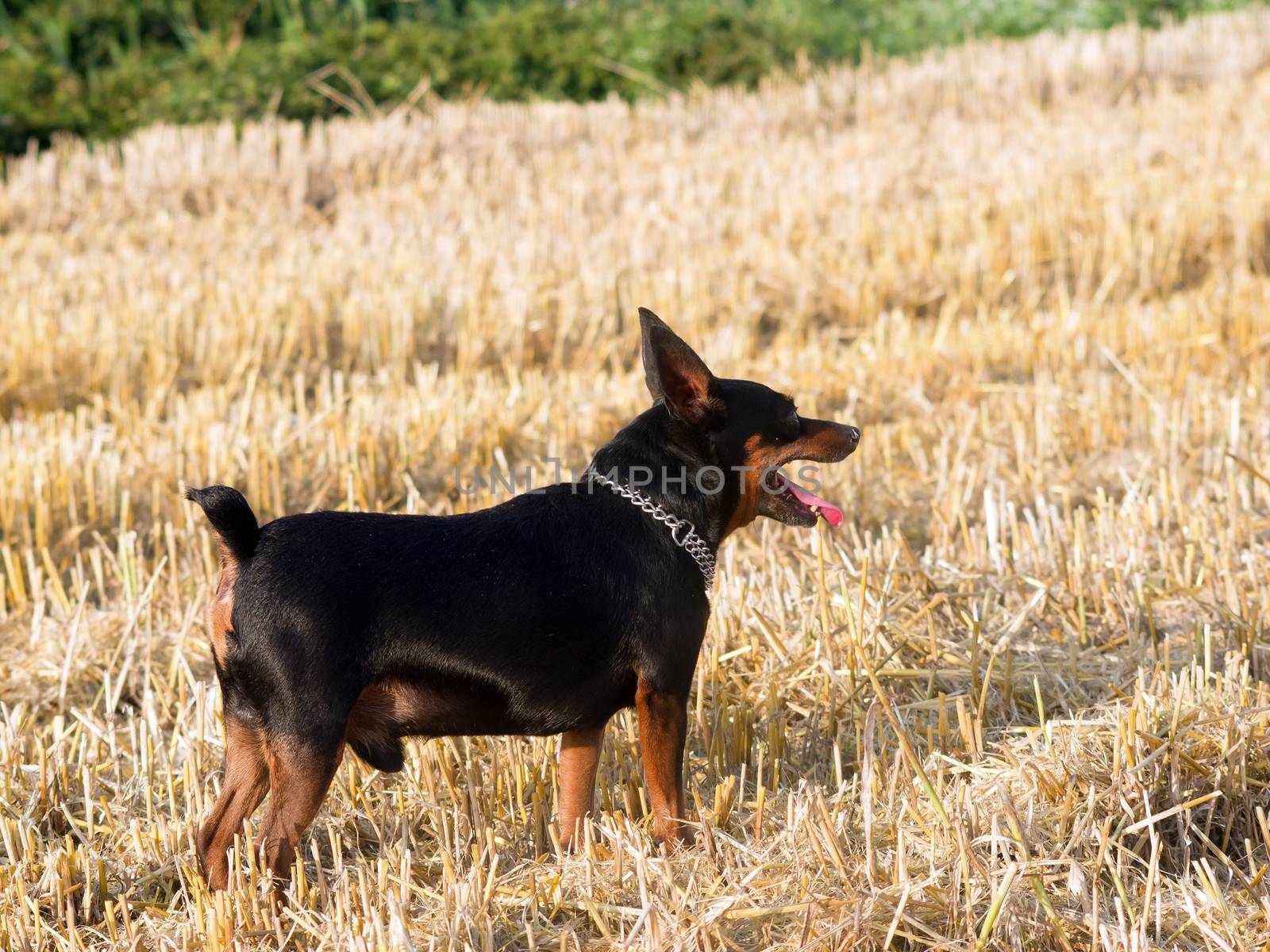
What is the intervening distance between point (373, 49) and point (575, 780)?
1113cm

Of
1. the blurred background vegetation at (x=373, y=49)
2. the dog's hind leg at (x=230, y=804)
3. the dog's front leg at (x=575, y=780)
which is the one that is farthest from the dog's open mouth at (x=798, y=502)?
the blurred background vegetation at (x=373, y=49)

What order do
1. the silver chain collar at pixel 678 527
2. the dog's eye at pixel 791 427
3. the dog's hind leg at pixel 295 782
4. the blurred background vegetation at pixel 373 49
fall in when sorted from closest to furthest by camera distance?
the dog's hind leg at pixel 295 782 < the silver chain collar at pixel 678 527 < the dog's eye at pixel 791 427 < the blurred background vegetation at pixel 373 49

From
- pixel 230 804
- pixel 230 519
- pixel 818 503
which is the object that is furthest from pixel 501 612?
pixel 818 503

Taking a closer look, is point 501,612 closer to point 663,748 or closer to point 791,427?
point 663,748

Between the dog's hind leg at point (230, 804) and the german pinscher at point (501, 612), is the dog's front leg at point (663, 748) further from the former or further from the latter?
the dog's hind leg at point (230, 804)

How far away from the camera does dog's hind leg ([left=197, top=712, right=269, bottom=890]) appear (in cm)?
287

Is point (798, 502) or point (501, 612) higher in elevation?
point (798, 502)

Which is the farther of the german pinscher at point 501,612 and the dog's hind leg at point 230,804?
the dog's hind leg at point 230,804

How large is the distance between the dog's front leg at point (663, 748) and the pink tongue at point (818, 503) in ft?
1.81

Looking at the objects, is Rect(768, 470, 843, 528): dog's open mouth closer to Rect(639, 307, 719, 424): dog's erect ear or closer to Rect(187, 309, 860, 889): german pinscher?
Rect(187, 309, 860, 889): german pinscher

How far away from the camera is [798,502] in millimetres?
3188

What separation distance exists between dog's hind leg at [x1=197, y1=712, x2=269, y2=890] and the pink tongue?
128 cm

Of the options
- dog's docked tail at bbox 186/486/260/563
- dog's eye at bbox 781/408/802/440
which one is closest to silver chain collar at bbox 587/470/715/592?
dog's eye at bbox 781/408/802/440

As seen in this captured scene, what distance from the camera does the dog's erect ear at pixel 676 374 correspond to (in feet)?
9.56
